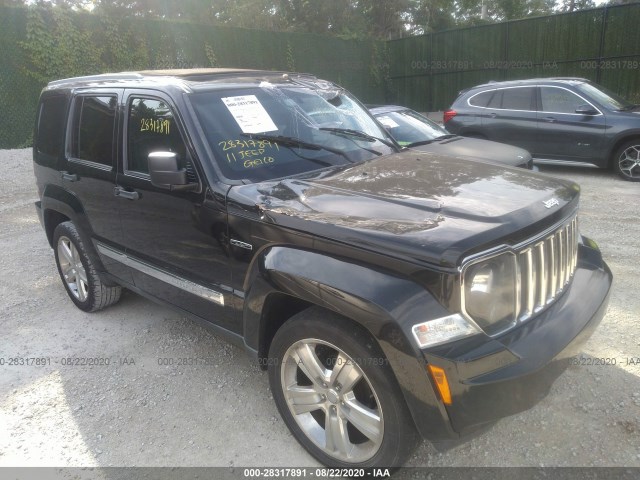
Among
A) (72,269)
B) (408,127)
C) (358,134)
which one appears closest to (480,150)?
(408,127)

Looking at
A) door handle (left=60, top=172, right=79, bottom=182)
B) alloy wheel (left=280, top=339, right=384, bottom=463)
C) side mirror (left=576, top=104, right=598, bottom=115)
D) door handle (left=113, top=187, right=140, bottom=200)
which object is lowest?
alloy wheel (left=280, top=339, right=384, bottom=463)

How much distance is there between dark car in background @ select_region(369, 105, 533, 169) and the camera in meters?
6.80

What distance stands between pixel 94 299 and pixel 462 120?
788 cm

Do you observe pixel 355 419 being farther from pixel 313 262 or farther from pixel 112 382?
pixel 112 382

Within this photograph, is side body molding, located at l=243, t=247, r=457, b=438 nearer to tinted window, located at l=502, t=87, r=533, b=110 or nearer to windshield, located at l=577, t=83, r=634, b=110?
windshield, located at l=577, t=83, r=634, b=110

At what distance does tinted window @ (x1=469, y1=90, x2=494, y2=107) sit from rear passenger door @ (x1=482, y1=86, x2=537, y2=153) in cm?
6

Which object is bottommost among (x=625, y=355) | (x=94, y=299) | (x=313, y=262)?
(x=625, y=355)

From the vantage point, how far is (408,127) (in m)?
7.72

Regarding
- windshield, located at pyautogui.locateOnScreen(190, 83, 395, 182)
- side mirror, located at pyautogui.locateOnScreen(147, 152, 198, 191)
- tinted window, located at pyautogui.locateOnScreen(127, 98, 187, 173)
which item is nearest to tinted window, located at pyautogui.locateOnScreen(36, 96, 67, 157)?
tinted window, located at pyautogui.locateOnScreen(127, 98, 187, 173)

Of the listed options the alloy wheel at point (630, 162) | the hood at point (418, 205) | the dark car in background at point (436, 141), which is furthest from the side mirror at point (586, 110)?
the hood at point (418, 205)

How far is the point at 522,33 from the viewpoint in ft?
55.2

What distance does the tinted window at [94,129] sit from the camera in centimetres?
366

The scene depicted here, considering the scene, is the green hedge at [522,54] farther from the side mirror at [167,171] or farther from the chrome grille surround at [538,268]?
the side mirror at [167,171]

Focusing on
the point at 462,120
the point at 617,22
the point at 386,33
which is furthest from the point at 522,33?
the point at 386,33
